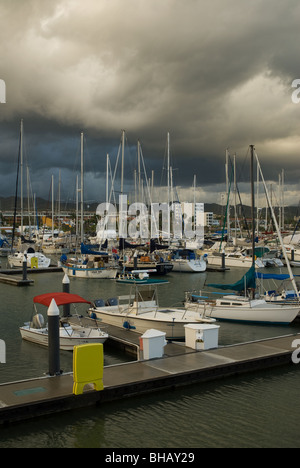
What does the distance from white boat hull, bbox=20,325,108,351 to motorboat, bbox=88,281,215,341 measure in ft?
4.02

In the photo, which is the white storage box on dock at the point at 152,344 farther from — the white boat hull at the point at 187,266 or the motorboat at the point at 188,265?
the white boat hull at the point at 187,266

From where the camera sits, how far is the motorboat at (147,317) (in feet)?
67.2

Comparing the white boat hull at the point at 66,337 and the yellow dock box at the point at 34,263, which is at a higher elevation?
the yellow dock box at the point at 34,263

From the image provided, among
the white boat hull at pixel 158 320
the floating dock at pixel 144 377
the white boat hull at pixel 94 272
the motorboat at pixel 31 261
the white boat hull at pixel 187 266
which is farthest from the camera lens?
the motorboat at pixel 31 261

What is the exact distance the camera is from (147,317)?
20.9 m

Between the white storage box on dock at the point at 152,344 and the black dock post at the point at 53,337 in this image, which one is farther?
the white storage box on dock at the point at 152,344

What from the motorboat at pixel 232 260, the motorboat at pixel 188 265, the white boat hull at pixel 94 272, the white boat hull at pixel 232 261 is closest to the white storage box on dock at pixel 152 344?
the white boat hull at pixel 94 272

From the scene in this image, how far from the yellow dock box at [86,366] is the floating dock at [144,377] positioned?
0.33 metres

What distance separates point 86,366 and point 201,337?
619 centimetres

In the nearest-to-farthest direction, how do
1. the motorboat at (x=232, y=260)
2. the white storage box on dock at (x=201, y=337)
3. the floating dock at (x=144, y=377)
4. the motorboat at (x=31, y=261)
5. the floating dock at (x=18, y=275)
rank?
the floating dock at (x=144, y=377) → the white storage box on dock at (x=201, y=337) → the floating dock at (x=18, y=275) → the motorboat at (x=31, y=261) → the motorboat at (x=232, y=260)

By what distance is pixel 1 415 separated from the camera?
1176 cm

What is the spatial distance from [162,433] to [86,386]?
2.88 metres

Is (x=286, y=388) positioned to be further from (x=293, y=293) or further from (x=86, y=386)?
(x=293, y=293)
